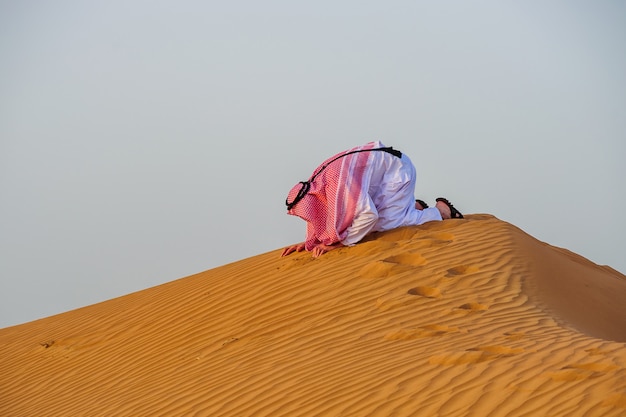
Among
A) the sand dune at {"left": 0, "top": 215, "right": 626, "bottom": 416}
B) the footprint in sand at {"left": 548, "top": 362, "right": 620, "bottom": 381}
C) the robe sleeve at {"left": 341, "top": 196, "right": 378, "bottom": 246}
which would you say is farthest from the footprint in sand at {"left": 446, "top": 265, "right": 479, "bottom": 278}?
the footprint in sand at {"left": 548, "top": 362, "right": 620, "bottom": 381}

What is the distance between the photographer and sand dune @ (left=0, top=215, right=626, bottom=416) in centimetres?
574

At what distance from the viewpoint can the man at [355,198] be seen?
32.1 ft

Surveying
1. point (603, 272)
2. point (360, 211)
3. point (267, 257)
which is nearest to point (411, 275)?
point (360, 211)

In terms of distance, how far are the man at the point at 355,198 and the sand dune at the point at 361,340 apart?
8.9 inches

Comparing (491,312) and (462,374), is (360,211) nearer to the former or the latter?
(491,312)

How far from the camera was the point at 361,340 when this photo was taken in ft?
24.8

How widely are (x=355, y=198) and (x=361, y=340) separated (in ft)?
8.26

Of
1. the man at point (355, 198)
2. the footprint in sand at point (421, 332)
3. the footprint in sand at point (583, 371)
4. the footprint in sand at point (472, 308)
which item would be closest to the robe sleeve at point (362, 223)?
the man at point (355, 198)

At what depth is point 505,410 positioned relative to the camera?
518 cm

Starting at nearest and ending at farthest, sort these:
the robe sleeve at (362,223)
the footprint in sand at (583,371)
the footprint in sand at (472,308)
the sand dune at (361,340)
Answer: the footprint in sand at (583,371)
the sand dune at (361,340)
the footprint in sand at (472,308)
the robe sleeve at (362,223)

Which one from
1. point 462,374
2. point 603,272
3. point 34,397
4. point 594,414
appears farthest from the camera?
point 603,272

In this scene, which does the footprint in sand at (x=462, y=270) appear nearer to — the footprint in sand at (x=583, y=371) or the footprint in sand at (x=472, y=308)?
the footprint in sand at (x=472, y=308)

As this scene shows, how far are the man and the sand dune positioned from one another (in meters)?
0.23

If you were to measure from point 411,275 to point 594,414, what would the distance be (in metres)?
Result: 4.11
